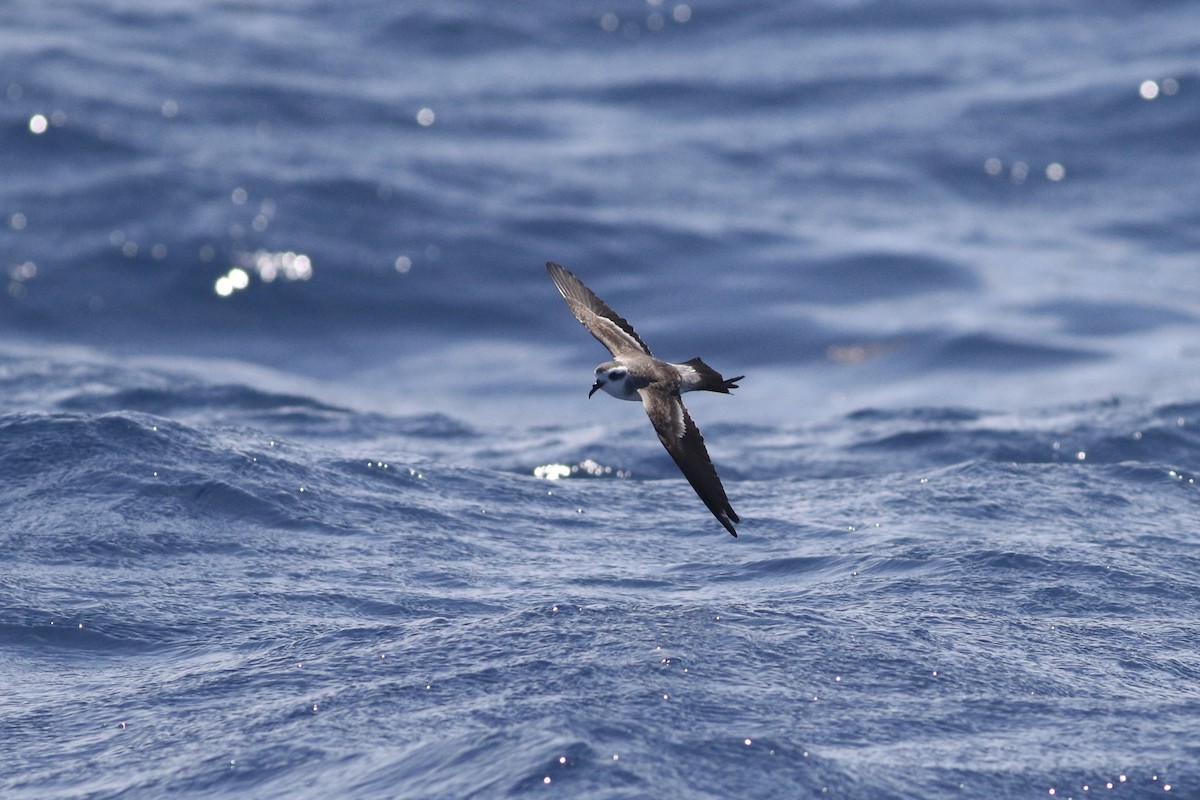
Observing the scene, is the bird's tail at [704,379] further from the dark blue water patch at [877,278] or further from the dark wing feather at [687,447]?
the dark blue water patch at [877,278]

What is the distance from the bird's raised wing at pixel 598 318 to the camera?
9.62 m

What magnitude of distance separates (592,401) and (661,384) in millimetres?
9979

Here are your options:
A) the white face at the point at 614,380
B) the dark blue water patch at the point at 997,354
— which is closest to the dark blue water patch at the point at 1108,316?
the dark blue water patch at the point at 997,354

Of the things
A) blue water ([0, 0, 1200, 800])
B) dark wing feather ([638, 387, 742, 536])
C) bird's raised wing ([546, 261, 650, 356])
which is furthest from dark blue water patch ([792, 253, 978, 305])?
dark wing feather ([638, 387, 742, 536])

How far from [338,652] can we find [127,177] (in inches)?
618

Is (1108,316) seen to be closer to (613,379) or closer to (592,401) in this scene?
(592,401)

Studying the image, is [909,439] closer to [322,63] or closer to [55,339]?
[55,339]

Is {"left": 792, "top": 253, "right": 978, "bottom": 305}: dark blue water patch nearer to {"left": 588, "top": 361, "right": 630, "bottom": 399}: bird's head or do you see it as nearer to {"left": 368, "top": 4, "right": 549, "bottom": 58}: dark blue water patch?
{"left": 368, "top": 4, "right": 549, "bottom": 58}: dark blue water patch

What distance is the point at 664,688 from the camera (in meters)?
6.57

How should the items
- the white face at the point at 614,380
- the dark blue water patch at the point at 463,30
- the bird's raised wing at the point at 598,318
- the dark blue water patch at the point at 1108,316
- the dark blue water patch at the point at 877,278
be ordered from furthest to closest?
the dark blue water patch at the point at 463,30, the dark blue water patch at the point at 877,278, the dark blue water patch at the point at 1108,316, the bird's raised wing at the point at 598,318, the white face at the point at 614,380

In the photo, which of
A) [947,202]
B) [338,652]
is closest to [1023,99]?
[947,202]

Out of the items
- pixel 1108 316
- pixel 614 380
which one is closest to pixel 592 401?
pixel 1108 316

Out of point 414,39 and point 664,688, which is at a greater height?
point 414,39

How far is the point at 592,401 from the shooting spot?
18.5 meters
